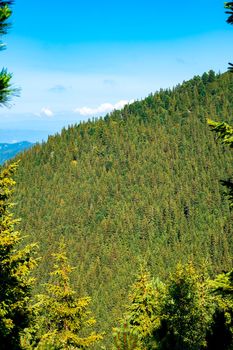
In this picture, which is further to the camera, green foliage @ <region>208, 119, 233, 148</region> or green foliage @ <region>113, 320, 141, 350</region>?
green foliage @ <region>208, 119, 233, 148</region>

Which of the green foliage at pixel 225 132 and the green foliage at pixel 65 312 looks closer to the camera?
the green foliage at pixel 225 132

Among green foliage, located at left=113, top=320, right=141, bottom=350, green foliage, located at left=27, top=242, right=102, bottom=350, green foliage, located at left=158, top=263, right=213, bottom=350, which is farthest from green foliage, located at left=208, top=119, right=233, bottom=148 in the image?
green foliage, located at left=158, top=263, right=213, bottom=350

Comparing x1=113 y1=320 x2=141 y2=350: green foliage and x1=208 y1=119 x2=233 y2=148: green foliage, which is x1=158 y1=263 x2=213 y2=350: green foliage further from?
x1=208 y1=119 x2=233 y2=148: green foliage

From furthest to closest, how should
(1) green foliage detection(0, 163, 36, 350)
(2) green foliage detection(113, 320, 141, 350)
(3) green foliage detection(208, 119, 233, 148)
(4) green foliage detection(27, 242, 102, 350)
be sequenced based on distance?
Result: (4) green foliage detection(27, 242, 102, 350) → (1) green foliage detection(0, 163, 36, 350) → (3) green foliage detection(208, 119, 233, 148) → (2) green foliage detection(113, 320, 141, 350)

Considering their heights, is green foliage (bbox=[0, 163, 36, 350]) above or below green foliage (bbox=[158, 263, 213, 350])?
above

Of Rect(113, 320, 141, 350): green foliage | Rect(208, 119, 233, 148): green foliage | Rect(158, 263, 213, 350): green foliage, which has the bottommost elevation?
Rect(158, 263, 213, 350): green foliage

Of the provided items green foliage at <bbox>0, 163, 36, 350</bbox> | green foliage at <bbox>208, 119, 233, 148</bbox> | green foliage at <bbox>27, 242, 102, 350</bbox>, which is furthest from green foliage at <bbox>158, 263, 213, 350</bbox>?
green foliage at <bbox>208, 119, 233, 148</bbox>

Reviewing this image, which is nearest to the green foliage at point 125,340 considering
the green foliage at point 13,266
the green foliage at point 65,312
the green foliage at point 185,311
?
the green foliage at point 13,266

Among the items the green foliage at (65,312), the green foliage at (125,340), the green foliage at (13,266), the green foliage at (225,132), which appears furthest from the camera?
the green foliage at (65,312)

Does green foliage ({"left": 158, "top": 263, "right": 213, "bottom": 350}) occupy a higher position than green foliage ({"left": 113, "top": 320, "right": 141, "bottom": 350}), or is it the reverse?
green foliage ({"left": 113, "top": 320, "right": 141, "bottom": 350})

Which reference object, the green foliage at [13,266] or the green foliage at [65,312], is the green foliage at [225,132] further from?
the green foliage at [65,312]

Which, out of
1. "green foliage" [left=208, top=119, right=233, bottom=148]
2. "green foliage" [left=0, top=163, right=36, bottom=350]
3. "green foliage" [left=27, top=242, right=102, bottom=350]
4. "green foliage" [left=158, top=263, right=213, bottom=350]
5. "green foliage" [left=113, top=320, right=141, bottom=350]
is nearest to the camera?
"green foliage" [left=113, top=320, right=141, bottom=350]

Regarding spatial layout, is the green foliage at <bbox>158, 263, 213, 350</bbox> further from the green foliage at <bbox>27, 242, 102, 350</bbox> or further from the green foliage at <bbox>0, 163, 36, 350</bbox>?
the green foliage at <bbox>0, 163, 36, 350</bbox>

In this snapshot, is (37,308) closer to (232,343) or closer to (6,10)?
(232,343)
